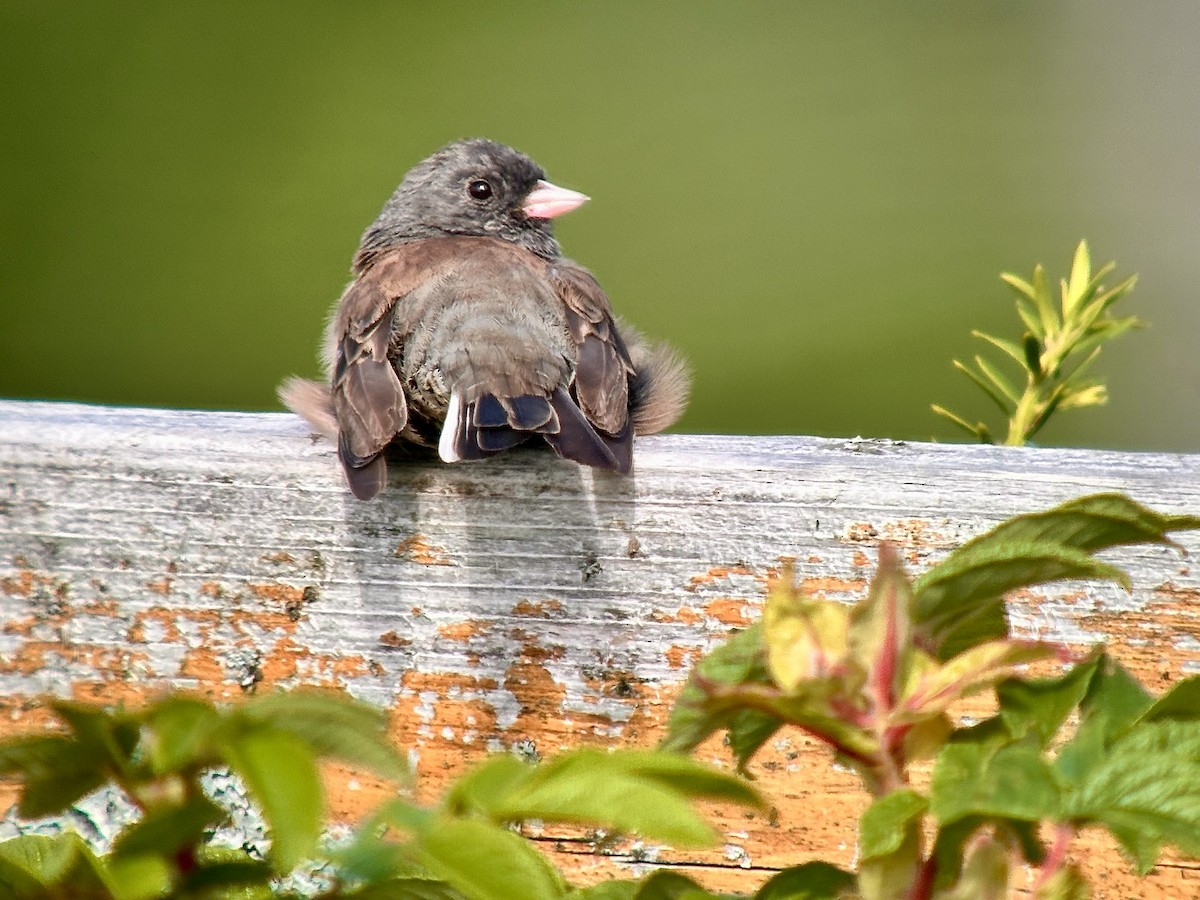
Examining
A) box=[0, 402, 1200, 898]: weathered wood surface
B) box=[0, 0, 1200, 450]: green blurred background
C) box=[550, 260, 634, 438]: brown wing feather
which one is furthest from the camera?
box=[0, 0, 1200, 450]: green blurred background

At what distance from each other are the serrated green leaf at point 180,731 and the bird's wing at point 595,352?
1040mm

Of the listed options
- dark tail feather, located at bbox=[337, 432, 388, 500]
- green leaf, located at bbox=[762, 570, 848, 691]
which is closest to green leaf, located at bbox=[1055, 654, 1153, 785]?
green leaf, located at bbox=[762, 570, 848, 691]

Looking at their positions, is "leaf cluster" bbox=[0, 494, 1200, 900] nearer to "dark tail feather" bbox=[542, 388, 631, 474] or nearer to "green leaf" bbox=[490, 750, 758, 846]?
"green leaf" bbox=[490, 750, 758, 846]

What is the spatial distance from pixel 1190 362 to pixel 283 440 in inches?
73.6

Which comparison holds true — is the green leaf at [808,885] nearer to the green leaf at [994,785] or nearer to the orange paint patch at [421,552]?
the green leaf at [994,785]

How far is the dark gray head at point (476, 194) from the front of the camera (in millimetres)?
3113

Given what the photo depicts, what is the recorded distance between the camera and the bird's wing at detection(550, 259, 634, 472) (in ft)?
5.81

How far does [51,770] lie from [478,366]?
1459 mm

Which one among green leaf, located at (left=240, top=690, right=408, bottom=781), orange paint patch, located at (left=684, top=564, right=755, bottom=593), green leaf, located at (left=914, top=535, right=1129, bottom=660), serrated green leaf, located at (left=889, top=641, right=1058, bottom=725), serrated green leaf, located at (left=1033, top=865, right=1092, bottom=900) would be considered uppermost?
green leaf, located at (left=914, top=535, right=1129, bottom=660)

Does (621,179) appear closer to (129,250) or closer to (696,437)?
(129,250)

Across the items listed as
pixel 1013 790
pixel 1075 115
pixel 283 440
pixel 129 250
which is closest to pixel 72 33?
pixel 129 250

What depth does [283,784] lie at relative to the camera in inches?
21.0

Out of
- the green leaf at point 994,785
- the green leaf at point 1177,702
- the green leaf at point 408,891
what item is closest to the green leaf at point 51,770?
the green leaf at point 408,891

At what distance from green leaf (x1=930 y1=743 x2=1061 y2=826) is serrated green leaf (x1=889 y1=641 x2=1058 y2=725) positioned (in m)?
0.02
